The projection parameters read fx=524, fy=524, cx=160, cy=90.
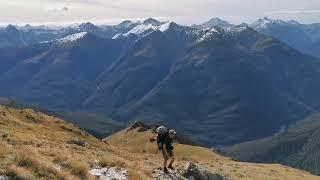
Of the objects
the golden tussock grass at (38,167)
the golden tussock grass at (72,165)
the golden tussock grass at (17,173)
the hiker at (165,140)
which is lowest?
the hiker at (165,140)

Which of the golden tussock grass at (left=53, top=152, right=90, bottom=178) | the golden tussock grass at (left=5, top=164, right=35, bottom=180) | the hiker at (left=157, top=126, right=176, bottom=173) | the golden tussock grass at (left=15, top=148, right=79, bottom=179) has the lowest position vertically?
the hiker at (left=157, top=126, right=176, bottom=173)

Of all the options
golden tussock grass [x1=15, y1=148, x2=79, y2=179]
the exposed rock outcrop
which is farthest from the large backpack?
golden tussock grass [x1=15, y1=148, x2=79, y2=179]

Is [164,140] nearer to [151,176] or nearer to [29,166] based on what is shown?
[151,176]

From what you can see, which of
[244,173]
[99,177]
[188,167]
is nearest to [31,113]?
[244,173]

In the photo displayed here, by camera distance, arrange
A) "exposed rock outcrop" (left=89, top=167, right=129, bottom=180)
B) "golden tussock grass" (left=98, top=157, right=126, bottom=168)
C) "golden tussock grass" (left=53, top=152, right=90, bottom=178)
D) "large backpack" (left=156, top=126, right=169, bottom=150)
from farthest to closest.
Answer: "large backpack" (left=156, top=126, right=169, bottom=150), "golden tussock grass" (left=98, top=157, right=126, bottom=168), "exposed rock outcrop" (left=89, top=167, right=129, bottom=180), "golden tussock grass" (left=53, top=152, right=90, bottom=178)

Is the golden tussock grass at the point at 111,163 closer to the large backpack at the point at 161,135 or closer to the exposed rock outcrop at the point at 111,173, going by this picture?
the exposed rock outcrop at the point at 111,173

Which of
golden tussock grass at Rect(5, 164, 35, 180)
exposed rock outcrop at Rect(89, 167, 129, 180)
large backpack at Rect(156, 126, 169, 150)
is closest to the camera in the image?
golden tussock grass at Rect(5, 164, 35, 180)

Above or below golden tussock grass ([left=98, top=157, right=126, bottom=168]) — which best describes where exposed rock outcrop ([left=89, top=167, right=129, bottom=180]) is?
above

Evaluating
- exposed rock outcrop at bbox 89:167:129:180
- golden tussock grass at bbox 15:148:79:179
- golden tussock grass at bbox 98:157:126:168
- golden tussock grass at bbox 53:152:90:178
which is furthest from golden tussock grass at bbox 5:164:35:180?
golden tussock grass at bbox 98:157:126:168

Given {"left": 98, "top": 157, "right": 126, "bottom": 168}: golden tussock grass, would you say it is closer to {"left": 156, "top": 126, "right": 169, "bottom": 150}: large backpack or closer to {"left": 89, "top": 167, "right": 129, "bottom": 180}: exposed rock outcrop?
{"left": 89, "top": 167, "right": 129, "bottom": 180}: exposed rock outcrop

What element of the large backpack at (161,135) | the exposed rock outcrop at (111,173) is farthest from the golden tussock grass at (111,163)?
the large backpack at (161,135)

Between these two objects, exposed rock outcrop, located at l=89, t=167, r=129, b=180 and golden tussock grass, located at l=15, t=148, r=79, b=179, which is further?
exposed rock outcrop, located at l=89, t=167, r=129, b=180

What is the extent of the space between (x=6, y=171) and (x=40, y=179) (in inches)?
53.4

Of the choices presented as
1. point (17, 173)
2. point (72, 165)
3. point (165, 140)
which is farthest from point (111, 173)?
point (17, 173)
